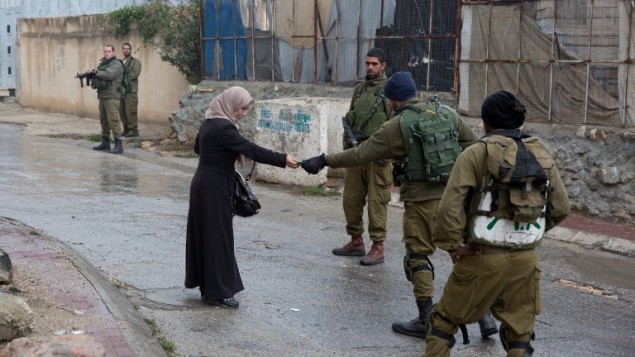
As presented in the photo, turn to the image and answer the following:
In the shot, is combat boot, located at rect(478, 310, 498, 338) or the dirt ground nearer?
the dirt ground

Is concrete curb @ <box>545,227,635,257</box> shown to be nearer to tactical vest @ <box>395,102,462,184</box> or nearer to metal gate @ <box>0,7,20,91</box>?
tactical vest @ <box>395,102,462,184</box>

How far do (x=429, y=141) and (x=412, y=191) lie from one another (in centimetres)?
41

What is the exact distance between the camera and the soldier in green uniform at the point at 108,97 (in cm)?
1625


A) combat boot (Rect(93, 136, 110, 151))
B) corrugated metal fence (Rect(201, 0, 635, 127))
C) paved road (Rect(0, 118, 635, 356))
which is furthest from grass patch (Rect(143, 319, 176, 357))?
combat boot (Rect(93, 136, 110, 151))

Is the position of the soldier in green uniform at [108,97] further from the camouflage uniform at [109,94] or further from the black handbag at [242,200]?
the black handbag at [242,200]

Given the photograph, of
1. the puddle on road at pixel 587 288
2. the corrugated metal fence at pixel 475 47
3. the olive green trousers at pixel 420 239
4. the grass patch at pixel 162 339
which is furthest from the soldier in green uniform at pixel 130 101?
the olive green trousers at pixel 420 239

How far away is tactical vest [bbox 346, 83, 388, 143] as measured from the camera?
8125 millimetres

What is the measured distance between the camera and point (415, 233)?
627 cm

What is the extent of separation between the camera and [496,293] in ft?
15.7

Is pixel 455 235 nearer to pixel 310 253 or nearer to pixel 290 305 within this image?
pixel 290 305

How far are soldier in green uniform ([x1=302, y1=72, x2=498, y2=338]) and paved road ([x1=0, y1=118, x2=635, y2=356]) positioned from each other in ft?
0.85

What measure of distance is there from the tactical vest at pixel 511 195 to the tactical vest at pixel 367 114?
335 centimetres

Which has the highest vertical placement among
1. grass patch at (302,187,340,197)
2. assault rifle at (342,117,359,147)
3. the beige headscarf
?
the beige headscarf

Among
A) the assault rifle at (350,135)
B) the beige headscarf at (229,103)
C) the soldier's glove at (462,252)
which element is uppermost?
the beige headscarf at (229,103)
